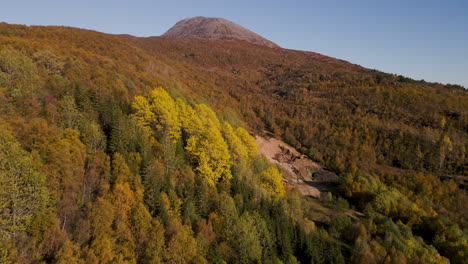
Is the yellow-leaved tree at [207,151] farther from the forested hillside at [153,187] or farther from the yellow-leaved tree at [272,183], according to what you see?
the yellow-leaved tree at [272,183]

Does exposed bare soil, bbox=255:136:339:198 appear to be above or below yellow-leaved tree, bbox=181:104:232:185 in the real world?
below

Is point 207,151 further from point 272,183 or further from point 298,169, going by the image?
point 298,169

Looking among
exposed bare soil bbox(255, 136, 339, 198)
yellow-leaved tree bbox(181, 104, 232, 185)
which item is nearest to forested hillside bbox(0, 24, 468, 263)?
yellow-leaved tree bbox(181, 104, 232, 185)

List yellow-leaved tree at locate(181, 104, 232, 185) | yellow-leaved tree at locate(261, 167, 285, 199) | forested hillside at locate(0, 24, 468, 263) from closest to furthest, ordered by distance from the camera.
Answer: forested hillside at locate(0, 24, 468, 263) → yellow-leaved tree at locate(181, 104, 232, 185) → yellow-leaved tree at locate(261, 167, 285, 199)

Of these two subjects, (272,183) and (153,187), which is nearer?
(153,187)

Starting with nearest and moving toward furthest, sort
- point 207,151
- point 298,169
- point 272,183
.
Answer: point 207,151 → point 272,183 → point 298,169

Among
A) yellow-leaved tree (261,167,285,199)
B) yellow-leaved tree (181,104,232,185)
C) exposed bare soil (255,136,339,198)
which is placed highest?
yellow-leaved tree (181,104,232,185)

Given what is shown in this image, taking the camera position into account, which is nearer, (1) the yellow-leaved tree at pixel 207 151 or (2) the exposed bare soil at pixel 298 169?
(1) the yellow-leaved tree at pixel 207 151

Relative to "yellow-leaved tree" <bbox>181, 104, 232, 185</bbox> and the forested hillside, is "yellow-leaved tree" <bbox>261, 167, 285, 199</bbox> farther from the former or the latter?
"yellow-leaved tree" <bbox>181, 104, 232, 185</bbox>

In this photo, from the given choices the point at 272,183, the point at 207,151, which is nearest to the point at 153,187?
the point at 207,151

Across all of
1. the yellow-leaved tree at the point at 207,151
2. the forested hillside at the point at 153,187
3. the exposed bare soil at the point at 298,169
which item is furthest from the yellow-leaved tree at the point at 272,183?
Answer: the exposed bare soil at the point at 298,169

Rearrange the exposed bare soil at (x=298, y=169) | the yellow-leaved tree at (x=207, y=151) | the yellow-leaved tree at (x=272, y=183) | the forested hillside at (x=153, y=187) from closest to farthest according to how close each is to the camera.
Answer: the forested hillside at (x=153, y=187) → the yellow-leaved tree at (x=207, y=151) → the yellow-leaved tree at (x=272, y=183) → the exposed bare soil at (x=298, y=169)
